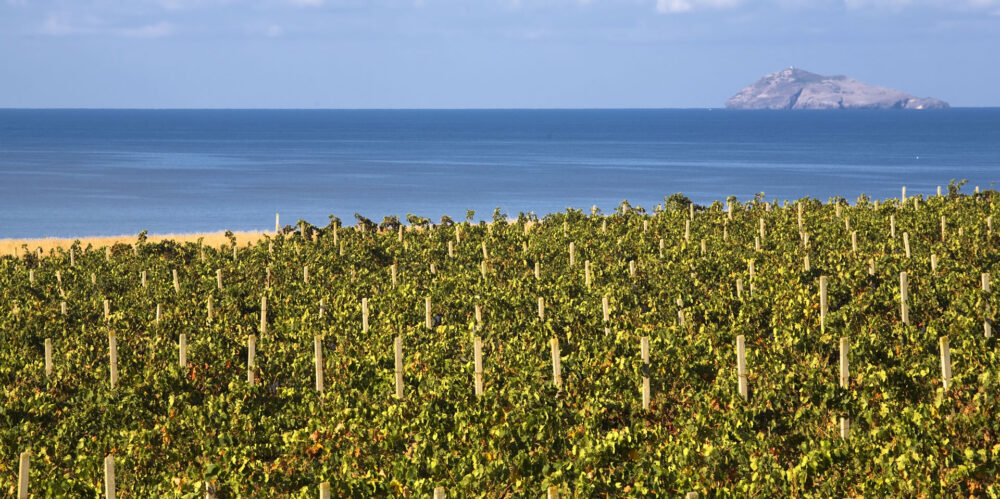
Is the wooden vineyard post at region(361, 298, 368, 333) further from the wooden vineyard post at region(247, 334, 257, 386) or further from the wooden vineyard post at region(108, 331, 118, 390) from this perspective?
the wooden vineyard post at region(108, 331, 118, 390)

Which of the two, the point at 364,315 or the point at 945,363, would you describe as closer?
the point at 945,363

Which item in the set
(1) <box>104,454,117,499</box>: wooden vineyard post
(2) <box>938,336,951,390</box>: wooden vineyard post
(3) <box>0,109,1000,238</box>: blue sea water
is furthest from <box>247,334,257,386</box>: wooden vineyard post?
(3) <box>0,109,1000,238</box>: blue sea water

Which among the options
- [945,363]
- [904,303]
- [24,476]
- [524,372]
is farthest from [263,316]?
[945,363]

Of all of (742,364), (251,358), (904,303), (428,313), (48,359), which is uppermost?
(904,303)

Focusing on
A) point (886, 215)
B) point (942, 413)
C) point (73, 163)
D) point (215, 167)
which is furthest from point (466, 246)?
point (73, 163)

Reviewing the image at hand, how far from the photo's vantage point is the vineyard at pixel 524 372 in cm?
1348

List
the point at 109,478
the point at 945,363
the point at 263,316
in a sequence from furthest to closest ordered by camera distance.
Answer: the point at 263,316, the point at 945,363, the point at 109,478

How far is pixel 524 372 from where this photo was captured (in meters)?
17.4

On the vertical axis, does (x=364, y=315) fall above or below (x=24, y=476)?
above

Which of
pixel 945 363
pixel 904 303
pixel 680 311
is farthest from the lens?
pixel 680 311

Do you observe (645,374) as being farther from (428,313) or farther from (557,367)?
(428,313)

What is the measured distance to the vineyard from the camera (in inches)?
531

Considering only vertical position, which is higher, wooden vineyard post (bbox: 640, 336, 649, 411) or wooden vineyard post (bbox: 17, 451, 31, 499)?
wooden vineyard post (bbox: 640, 336, 649, 411)

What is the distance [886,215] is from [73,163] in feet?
437
